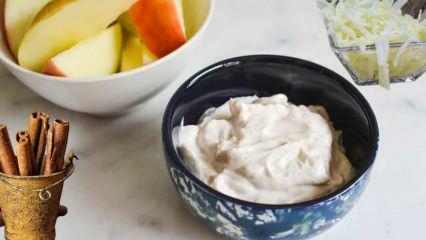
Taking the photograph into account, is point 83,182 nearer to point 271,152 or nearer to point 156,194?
point 156,194

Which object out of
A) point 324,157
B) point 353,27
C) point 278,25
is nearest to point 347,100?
point 324,157

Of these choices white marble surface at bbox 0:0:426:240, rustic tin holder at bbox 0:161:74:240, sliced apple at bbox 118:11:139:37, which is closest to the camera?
rustic tin holder at bbox 0:161:74:240

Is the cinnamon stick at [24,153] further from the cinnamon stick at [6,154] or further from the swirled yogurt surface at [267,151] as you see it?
the swirled yogurt surface at [267,151]

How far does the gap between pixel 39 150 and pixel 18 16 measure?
11.5 inches

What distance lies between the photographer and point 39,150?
761mm

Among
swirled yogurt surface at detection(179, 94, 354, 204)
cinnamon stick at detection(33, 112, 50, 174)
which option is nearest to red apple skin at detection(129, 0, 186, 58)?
swirled yogurt surface at detection(179, 94, 354, 204)

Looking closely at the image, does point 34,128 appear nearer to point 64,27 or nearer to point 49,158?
point 49,158

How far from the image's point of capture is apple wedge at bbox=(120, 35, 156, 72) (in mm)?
954

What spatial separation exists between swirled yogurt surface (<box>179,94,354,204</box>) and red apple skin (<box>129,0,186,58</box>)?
0.13 metres

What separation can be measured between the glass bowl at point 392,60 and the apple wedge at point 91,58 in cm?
41

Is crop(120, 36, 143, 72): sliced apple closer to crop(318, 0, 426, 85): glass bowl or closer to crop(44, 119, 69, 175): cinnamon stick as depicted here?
crop(44, 119, 69, 175): cinnamon stick

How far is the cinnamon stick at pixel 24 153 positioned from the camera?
71 cm

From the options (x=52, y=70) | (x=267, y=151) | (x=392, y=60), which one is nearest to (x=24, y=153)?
(x=52, y=70)

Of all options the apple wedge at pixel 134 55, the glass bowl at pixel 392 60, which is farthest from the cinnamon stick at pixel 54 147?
the glass bowl at pixel 392 60
